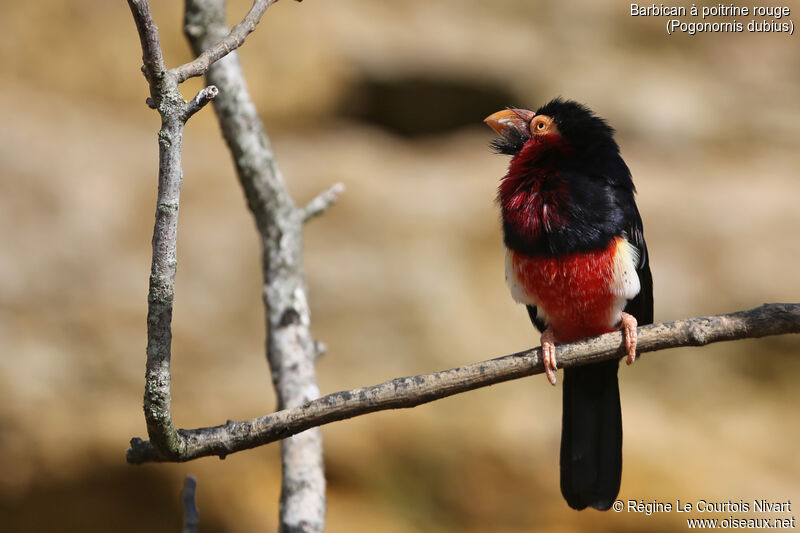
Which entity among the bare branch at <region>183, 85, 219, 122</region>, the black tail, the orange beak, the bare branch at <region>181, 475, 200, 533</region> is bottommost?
the bare branch at <region>181, 475, 200, 533</region>

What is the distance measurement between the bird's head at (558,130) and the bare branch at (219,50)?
4.65ft

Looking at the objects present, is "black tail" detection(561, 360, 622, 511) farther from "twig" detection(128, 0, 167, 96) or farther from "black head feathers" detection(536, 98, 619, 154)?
"twig" detection(128, 0, 167, 96)

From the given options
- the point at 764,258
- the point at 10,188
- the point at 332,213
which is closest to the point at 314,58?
the point at 332,213

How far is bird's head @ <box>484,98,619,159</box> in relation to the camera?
10.4 feet

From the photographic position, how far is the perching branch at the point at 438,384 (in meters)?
2.24

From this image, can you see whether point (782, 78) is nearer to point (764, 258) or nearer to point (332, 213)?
point (764, 258)

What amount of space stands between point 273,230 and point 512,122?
111cm

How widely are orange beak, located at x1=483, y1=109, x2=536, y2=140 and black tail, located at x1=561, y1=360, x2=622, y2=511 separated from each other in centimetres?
101

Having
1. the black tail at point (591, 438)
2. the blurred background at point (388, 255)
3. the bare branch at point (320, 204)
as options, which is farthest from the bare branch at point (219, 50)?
the blurred background at point (388, 255)

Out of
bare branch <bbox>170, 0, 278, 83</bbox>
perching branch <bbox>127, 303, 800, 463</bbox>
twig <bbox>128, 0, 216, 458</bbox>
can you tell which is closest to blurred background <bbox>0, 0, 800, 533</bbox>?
perching branch <bbox>127, 303, 800, 463</bbox>

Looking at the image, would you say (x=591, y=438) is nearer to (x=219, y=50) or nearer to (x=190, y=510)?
(x=190, y=510)

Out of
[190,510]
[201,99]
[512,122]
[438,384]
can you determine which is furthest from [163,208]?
[512,122]

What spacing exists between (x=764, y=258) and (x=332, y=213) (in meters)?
3.41

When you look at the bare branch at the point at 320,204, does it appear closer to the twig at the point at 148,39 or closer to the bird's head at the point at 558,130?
the bird's head at the point at 558,130
